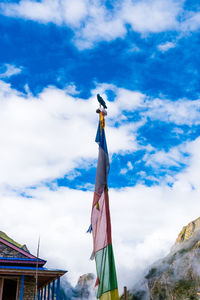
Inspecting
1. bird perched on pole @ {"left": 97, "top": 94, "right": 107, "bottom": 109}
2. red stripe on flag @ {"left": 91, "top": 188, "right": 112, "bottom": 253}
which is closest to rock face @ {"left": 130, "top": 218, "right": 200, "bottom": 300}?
red stripe on flag @ {"left": 91, "top": 188, "right": 112, "bottom": 253}

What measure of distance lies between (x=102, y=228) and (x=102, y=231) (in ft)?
0.23

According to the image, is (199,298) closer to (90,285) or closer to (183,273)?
(183,273)

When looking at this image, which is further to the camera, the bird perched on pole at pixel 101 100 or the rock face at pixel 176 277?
the rock face at pixel 176 277

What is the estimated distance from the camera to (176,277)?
98812 millimetres

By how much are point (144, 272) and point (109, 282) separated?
375 feet

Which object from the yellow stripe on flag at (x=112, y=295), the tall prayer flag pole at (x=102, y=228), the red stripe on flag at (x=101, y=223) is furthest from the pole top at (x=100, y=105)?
the yellow stripe on flag at (x=112, y=295)

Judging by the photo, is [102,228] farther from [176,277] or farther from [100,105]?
[176,277]

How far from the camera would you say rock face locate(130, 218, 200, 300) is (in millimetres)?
91000

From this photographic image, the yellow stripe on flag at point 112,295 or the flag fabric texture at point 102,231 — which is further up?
the flag fabric texture at point 102,231

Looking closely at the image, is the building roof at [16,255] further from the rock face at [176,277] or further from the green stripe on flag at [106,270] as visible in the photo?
the rock face at [176,277]

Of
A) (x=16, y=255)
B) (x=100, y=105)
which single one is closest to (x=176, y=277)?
(x=16, y=255)

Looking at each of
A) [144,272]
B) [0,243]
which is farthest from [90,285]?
[0,243]

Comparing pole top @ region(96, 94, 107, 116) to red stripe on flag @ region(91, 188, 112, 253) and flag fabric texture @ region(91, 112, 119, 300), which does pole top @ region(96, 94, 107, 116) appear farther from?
red stripe on flag @ region(91, 188, 112, 253)

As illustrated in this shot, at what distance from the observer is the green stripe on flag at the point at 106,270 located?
266 inches
